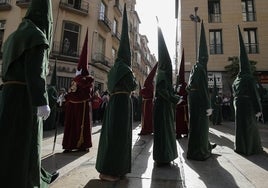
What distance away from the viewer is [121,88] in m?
3.68

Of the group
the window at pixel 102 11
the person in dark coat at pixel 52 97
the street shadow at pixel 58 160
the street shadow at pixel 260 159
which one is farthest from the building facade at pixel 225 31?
the street shadow at pixel 58 160

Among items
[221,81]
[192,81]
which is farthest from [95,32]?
[192,81]

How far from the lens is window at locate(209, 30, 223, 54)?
19391 mm

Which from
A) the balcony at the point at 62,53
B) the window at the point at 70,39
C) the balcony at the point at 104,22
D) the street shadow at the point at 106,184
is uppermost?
the balcony at the point at 104,22

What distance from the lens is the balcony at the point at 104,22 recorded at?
20.2 metres

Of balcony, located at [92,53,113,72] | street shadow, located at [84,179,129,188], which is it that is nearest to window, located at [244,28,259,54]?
balcony, located at [92,53,113,72]

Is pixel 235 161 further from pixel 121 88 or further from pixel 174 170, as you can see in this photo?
pixel 121 88

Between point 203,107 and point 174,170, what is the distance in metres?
1.52

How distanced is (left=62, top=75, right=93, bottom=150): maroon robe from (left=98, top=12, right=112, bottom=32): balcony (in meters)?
15.7

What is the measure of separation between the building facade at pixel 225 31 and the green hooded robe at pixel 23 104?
17746 millimetres

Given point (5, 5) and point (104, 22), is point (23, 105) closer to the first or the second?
point (104, 22)

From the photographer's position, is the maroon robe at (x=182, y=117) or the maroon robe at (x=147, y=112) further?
the maroon robe at (x=147, y=112)

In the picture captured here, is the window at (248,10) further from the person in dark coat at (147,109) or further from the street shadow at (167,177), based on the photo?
the street shadow at (167,177)

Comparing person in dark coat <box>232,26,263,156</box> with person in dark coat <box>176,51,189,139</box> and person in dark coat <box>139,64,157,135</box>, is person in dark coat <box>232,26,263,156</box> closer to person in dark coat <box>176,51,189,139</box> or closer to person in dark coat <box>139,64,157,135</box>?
person in dark coat <box>176,51,189,139</box>
